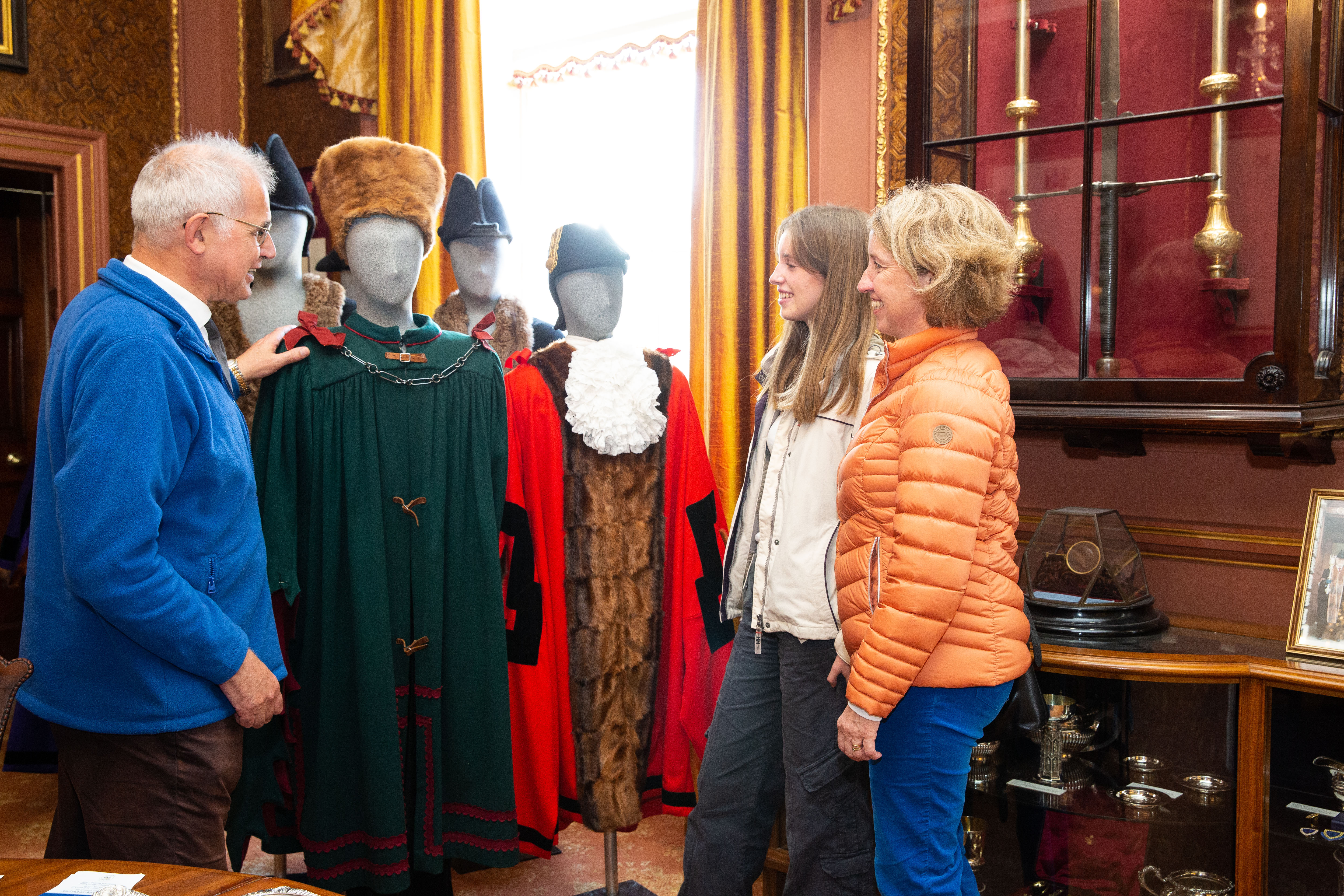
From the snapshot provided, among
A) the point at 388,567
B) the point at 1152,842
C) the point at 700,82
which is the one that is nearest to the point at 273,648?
the point at 388,567

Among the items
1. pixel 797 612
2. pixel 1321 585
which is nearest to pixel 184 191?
pixel 797 612

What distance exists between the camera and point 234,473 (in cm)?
150

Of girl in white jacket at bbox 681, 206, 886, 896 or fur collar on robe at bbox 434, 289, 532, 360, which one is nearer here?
girl in white jacket at bbox 681, 206, 886, 896

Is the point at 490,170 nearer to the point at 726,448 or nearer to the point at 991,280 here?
the point at 726,448

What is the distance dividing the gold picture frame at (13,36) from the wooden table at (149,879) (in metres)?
3.64

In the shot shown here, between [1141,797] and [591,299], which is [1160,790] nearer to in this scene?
[1141,797]

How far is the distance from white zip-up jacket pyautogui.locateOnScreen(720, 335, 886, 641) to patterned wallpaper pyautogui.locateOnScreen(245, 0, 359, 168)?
2.68 m

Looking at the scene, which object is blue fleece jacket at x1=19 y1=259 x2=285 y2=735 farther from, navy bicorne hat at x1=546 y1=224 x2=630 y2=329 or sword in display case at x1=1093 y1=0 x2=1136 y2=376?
sword in display case at x1=1093 y1=0 x2=1136 y2=376

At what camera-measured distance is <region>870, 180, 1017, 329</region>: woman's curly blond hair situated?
1476 millimetres

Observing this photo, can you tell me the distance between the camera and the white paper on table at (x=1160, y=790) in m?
1.92

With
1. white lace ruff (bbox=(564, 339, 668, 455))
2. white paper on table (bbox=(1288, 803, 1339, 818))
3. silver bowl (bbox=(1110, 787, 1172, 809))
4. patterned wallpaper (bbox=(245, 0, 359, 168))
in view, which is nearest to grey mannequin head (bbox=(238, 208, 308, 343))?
white lace ruff (bbox=(564, 339, 668, 455))

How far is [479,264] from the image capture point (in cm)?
269

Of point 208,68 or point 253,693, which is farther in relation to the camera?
point 208,68

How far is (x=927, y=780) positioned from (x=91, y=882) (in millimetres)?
1050
